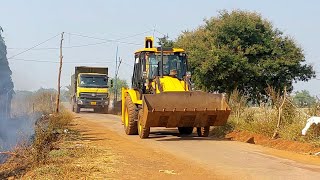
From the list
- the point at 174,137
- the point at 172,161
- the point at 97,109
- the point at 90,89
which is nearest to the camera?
the point at 172,161

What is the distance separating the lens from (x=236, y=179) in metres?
8.69

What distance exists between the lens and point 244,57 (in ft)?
92.6

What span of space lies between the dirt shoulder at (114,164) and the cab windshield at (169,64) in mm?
4077

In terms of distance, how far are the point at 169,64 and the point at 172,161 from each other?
22.4 feet

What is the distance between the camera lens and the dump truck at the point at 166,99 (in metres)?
15.0

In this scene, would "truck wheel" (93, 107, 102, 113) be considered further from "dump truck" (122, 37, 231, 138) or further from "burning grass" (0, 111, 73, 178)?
"burning grass" (0, 111, 73, 178)

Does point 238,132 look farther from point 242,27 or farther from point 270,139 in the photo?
point 242,27

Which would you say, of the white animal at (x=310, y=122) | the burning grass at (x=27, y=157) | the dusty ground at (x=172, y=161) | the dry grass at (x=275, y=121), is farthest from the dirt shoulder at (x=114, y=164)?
the dry grass at (x=275, y=121)

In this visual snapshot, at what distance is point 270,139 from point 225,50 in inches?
525

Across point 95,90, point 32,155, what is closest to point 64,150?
point 32,155

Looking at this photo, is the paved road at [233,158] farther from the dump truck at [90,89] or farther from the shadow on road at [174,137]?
the dump truck at [90,89]

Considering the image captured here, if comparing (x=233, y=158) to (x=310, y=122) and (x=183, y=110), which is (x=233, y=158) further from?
(x=183, y=110)

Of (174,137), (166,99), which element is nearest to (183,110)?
(166,99)

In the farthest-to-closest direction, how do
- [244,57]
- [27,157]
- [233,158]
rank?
1. [244,57]
2. [27,157]
3. [233,158]
